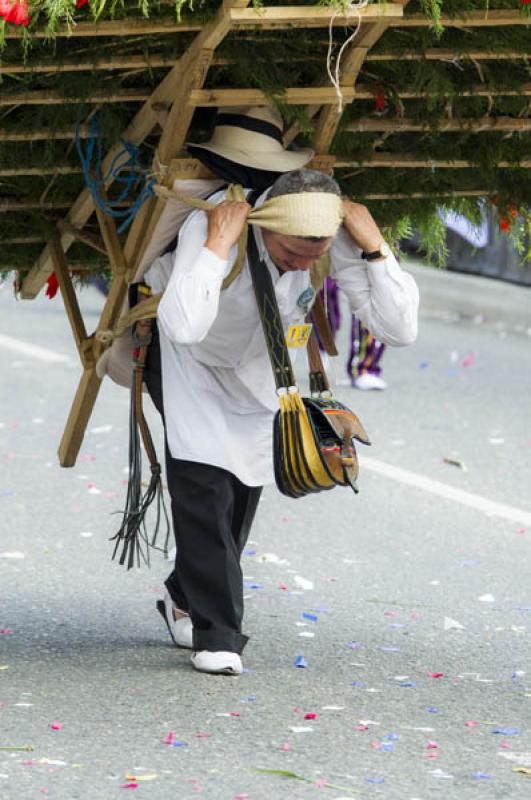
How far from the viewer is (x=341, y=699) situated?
4.76 metres

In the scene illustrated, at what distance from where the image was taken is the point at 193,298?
443cm

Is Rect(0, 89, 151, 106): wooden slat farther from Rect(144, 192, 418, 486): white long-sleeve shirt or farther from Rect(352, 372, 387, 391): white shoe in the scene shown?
Rect(352, 372, 387, 391): white shoe

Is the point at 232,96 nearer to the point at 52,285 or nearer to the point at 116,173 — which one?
the point at 116,173

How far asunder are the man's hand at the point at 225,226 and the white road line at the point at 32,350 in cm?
728

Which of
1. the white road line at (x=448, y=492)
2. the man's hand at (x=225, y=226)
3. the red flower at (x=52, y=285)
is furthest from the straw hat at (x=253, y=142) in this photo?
the white road line at (x=448, y=492)

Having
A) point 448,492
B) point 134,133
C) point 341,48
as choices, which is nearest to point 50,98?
point 134,133

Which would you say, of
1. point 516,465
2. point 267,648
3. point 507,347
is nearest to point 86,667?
point 267,648

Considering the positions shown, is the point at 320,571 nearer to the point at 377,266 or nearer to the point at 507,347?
the point at 377,266

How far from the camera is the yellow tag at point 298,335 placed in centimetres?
480

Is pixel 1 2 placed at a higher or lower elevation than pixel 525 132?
higher

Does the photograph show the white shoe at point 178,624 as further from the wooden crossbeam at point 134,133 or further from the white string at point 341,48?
the white string at point 341,48

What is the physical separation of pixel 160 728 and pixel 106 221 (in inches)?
59.7

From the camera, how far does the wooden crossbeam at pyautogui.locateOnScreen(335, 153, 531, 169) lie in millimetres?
5055

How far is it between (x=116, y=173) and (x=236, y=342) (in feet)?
1.97
